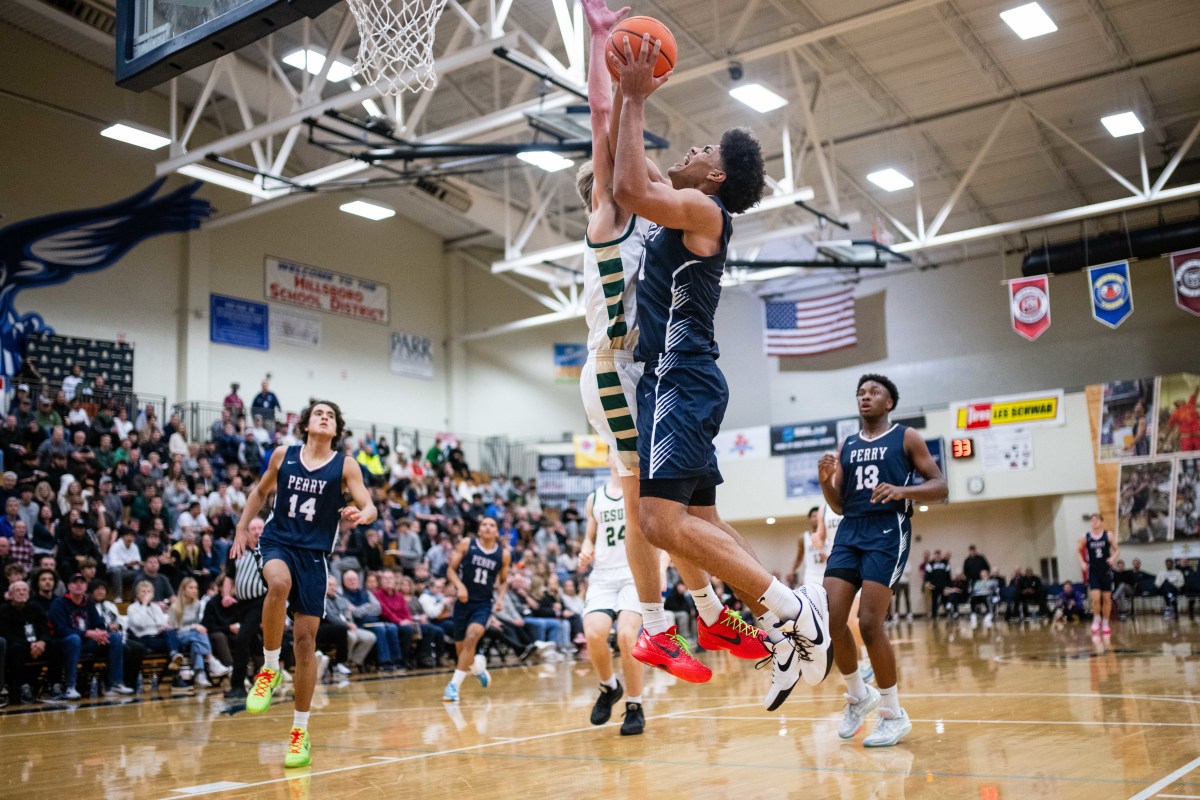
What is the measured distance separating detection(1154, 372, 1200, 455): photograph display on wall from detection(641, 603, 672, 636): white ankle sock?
22.9 meters

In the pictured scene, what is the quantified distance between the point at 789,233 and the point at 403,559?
10227 mm

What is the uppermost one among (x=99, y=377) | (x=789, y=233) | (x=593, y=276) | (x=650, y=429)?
(x=789, y=233)

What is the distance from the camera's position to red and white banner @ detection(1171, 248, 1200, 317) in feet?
67.7

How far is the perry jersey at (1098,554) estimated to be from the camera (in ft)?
53.0

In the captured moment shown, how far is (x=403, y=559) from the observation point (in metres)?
18.2

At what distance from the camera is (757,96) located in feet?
55.8

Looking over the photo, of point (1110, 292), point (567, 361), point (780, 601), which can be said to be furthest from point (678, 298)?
point (567, 361)

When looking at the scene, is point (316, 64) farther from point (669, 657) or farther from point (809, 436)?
point (669, 657)

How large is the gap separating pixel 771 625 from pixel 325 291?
74.3 feet

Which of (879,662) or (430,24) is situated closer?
(879,662)

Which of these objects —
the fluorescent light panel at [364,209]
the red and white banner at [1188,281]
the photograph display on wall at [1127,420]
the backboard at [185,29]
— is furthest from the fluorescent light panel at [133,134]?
the photograph display on wall at [1127,420]

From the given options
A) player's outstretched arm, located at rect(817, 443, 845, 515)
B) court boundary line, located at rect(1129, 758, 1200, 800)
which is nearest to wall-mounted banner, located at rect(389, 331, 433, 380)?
player's outstretched arm, located at rect(817, 443, 845, 515)

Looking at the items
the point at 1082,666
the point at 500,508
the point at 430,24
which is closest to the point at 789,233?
the point at 500,508

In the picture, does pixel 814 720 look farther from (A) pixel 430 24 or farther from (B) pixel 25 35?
(B) pixel 25 35
